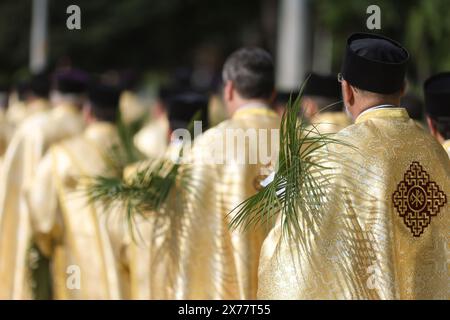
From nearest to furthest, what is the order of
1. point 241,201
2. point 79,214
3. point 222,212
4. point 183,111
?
1. point 241,201
2. point 222,212
3. point 183,111
4. point 79,214

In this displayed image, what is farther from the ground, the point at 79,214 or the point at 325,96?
the point at 325,96

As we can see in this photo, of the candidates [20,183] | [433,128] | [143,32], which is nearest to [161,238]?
[433,128]

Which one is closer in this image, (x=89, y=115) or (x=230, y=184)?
(x=230, y=184)

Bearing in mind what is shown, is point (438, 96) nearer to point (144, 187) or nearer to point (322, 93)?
point (144, 187)

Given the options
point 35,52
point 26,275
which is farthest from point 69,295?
point 35,52

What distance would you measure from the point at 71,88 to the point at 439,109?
4.36 meters

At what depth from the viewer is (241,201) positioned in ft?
19.2

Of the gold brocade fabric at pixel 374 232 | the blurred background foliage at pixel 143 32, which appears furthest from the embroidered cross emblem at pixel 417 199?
the blurred background foliage at pixel 143 32

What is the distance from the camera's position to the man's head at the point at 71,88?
9.30 metres

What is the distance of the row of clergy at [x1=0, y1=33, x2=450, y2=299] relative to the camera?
437 centimetres

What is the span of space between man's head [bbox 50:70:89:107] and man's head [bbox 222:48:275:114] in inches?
132

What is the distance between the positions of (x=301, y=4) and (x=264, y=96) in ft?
28.5
